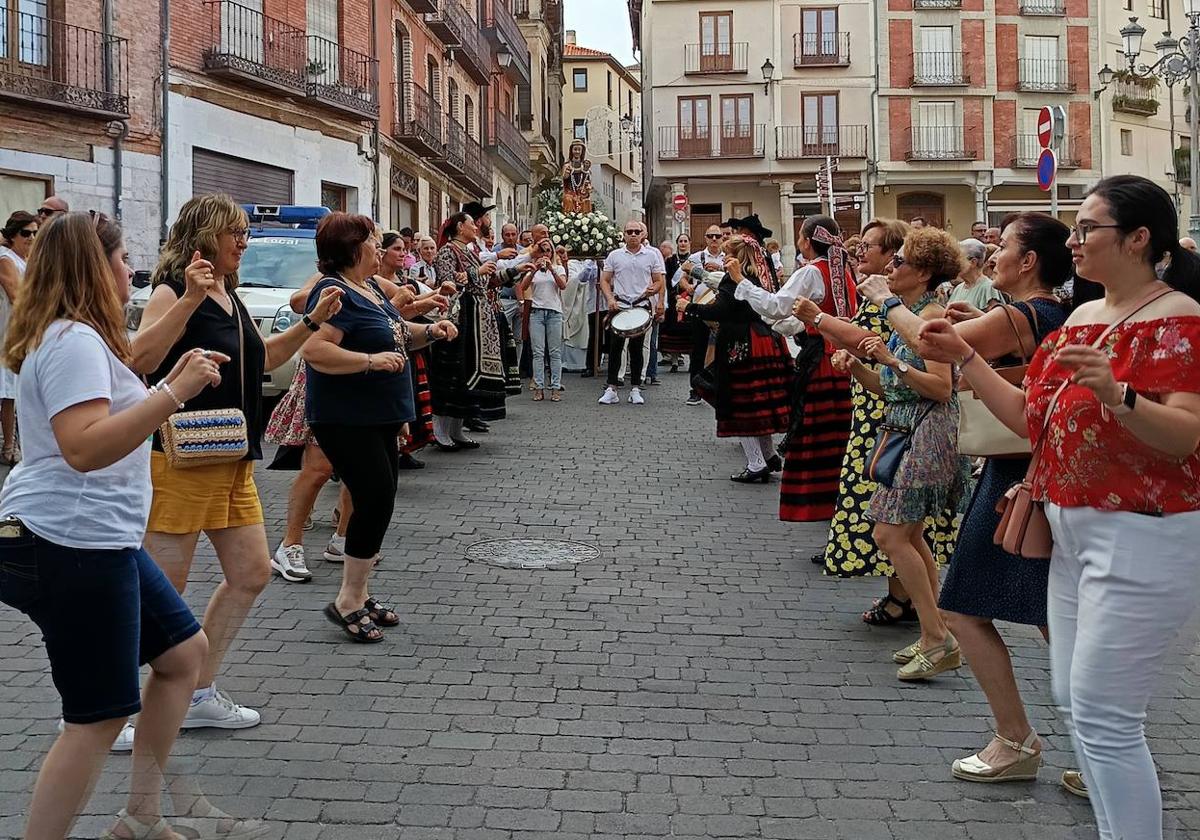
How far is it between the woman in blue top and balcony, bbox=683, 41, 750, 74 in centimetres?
4851

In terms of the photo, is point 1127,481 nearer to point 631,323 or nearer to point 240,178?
point 631,323

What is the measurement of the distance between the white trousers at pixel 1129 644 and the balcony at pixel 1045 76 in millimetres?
51807

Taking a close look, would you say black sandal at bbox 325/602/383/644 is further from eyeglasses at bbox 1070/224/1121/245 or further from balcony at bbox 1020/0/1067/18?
balcony at bbox 1020/0/1067/18

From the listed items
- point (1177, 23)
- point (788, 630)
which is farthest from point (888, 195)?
point (788, 630)

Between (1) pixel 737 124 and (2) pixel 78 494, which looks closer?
(2) pixel 78 494

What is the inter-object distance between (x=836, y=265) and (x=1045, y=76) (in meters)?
47.9

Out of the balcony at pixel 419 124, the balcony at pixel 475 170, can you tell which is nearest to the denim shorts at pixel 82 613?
the balcony at pixel 419 124

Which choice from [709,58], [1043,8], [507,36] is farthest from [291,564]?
[1043,8]

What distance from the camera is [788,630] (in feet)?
20.2

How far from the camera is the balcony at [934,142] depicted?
166 feet

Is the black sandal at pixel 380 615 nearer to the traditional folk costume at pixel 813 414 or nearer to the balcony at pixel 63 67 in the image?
the traditional folk costume at pixel 813 414

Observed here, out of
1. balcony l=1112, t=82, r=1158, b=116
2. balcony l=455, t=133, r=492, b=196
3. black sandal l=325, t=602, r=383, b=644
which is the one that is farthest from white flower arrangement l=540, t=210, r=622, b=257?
balcony l=1112, t=82, r=1158, b=116

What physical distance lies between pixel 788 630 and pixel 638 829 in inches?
97.3

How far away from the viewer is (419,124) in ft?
103
